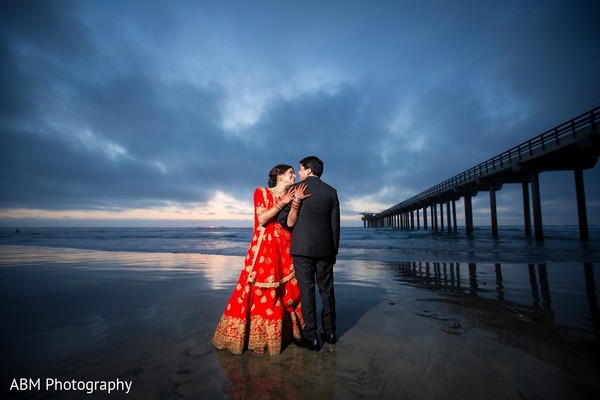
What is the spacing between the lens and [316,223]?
2.49 m

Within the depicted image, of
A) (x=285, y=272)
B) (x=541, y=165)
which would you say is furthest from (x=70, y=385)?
(x=541, y=165)

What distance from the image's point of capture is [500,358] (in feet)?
7.19

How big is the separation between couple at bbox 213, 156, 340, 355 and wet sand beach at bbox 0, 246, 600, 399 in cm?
16

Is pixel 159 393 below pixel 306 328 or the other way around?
below

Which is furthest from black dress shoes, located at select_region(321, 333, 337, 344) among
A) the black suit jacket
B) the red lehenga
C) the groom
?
the black suit jacket

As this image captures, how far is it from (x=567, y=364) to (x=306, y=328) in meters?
2.15

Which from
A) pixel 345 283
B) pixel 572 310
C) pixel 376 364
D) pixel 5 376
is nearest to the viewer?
pixel 5 376

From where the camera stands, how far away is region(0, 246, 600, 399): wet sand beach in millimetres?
1790

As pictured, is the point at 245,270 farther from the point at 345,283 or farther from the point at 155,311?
the point at 345,283

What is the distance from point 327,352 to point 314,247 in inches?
38.6

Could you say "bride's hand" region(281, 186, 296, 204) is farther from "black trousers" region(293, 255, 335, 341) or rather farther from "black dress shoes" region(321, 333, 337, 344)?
"black dress shoes" region(321, 333, 337, 344)

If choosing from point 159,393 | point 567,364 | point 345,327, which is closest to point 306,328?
point 345,327

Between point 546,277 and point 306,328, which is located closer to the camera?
point 306,328

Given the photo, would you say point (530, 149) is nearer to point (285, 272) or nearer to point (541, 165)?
point (541, 165)
